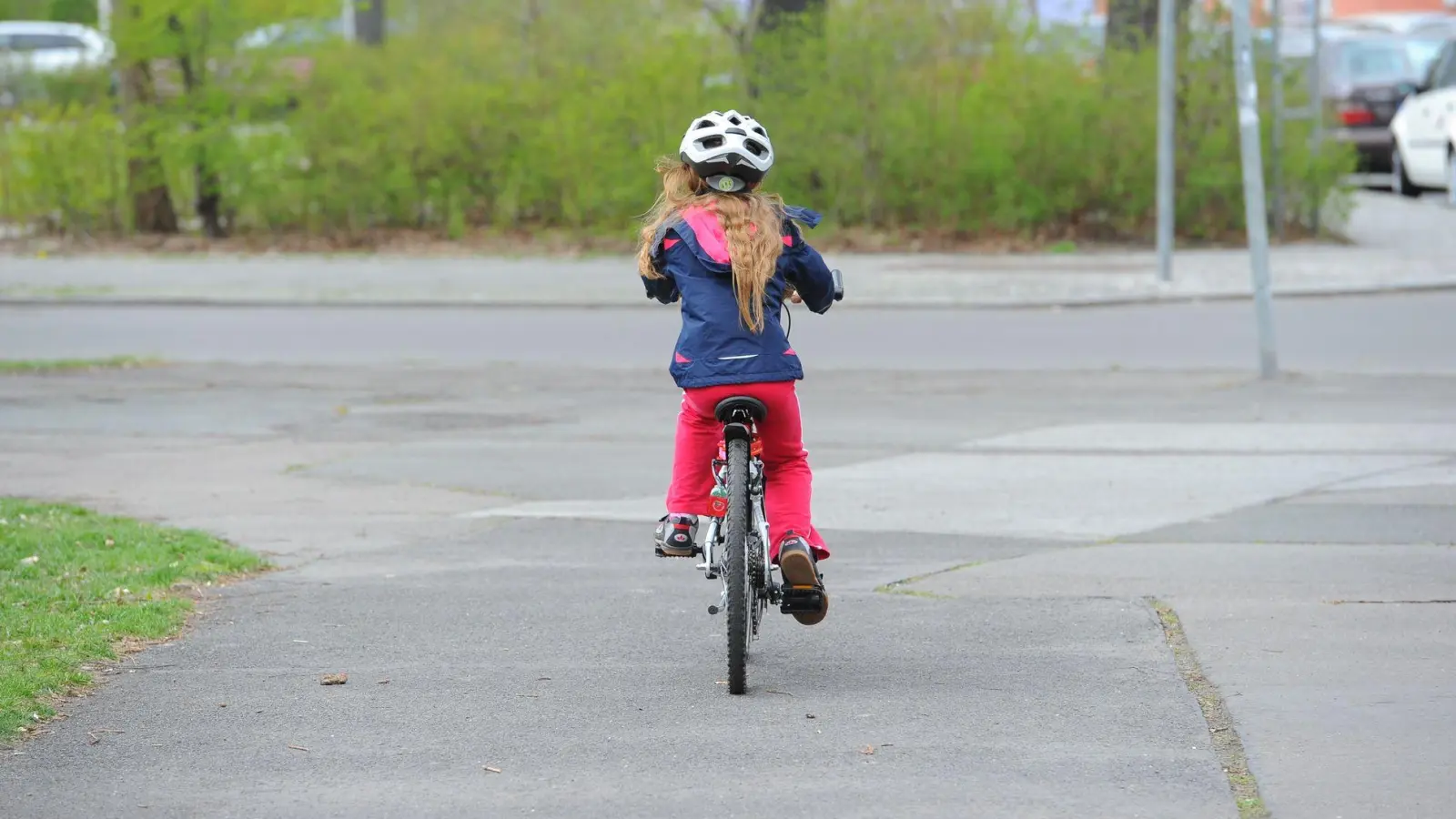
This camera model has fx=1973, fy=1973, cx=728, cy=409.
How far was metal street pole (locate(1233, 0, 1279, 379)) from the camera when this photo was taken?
524 inches

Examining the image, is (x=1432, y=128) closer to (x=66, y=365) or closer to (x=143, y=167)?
(x=143, y=167)

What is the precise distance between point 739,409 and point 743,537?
1.24 ft

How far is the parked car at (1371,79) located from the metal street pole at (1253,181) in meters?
15.2

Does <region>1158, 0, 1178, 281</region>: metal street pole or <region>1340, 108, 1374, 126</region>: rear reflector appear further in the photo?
<region>1340, 108, 1374, 126</region>: rear reflector

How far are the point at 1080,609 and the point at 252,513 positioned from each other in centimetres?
402

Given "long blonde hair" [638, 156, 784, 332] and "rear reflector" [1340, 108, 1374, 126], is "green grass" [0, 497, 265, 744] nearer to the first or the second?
"long blonde hair" [638, 156, 784, 332]

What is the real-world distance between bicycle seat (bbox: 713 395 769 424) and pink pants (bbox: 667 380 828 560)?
0.06m

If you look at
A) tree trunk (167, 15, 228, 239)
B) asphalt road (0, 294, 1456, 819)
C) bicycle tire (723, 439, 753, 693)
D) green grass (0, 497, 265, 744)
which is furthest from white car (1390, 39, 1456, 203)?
bicycle tire (723, 439, 753, 693)

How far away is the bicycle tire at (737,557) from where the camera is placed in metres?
5.57

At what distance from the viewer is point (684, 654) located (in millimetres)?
6324

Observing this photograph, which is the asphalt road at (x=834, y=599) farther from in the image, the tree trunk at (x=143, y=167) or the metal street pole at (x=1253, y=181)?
the tree trunk at (x=143, y=167)

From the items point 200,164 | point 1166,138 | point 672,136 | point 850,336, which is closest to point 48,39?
point 200,164

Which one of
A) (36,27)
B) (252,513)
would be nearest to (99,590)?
(252,513)

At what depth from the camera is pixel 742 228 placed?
5.71 meters
